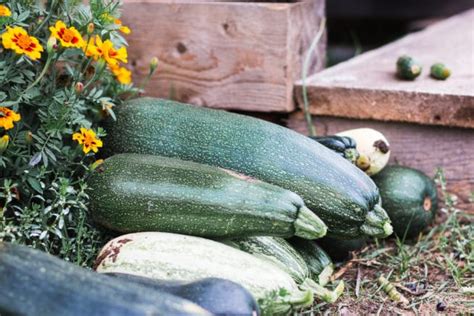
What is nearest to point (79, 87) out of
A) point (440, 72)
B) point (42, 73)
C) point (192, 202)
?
point (42, 73)

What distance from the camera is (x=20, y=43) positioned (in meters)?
2.21

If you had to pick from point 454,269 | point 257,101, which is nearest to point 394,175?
point 454,269

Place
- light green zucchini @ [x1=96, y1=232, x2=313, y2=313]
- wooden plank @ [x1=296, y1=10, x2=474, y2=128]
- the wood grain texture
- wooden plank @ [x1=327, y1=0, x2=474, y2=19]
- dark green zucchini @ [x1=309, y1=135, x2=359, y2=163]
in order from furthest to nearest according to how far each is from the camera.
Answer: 1. wooden plank @ [x1=327, y1=0, x2=474, y2=19]
2. the wood grain texture
3. wooden plank @ [x1=296, y1=10, x2=474, y2=128]
4. dark green zucchini @ [x1=309, y1=135, x2=359, y2=163]
5. light green zucchini @ [x1=96, y1=232, x2=313, y2=313]

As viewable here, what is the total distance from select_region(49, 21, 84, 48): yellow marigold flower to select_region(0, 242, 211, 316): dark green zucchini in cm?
74

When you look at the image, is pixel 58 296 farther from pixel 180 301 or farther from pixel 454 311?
pixel 454 311

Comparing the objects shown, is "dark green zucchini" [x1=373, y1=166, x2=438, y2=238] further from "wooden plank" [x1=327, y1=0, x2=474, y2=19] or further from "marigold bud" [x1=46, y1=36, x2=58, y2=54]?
"wooden plank" [x1=327, y1=0, x2=474, y2=19]

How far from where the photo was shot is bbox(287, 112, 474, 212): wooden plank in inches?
120

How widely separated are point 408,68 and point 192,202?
1.41 metres

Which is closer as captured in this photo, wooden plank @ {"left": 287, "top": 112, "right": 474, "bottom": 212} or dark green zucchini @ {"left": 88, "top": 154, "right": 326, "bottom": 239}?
dark green zucchini @ {"left": 88, "top": 154, "right": 326, "bottom": 239}

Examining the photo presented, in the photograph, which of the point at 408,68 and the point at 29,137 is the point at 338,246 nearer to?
the point at 408,68

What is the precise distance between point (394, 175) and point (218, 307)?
1337 millimetres

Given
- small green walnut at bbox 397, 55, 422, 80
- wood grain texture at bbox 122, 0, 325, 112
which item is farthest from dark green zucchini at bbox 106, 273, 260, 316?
small green walnut at bbox 397, 55, 422, 80

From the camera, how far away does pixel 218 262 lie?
211 cm

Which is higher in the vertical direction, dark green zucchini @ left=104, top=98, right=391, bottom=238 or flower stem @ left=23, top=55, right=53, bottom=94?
flower stem @ left=23, top=55, right=53, bottom=94
